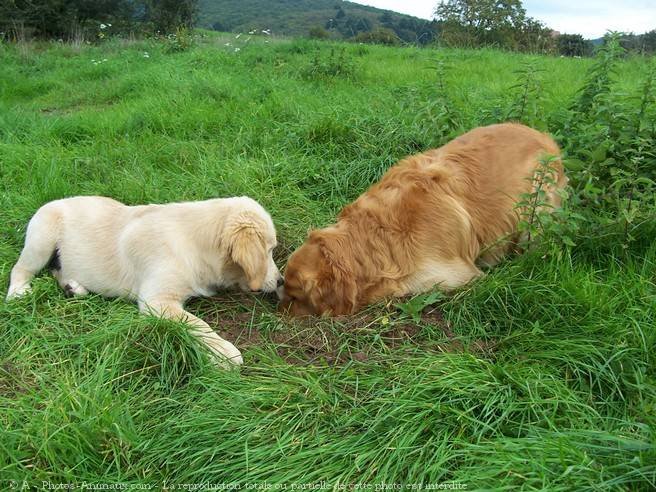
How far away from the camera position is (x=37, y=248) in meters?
3.36

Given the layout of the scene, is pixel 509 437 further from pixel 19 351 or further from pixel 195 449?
pixel 19 351

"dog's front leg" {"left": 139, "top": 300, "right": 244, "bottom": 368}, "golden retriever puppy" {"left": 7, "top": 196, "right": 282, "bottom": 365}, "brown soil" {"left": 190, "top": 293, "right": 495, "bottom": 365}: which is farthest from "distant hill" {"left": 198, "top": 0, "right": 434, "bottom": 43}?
"dog's front leg" {"left": 139, "top": 300, "right": 244, "bottom": 368}

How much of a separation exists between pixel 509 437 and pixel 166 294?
198cm

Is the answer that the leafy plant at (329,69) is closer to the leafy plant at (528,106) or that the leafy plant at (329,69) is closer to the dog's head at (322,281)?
the leafy plant at (528,106)

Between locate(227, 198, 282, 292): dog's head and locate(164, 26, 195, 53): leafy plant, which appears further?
locate(164, 26, 195, 53): leafy plant

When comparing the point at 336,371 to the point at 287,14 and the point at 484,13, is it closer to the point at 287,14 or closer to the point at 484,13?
the point at 484,13

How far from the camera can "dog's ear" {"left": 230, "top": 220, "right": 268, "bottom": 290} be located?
302 cm

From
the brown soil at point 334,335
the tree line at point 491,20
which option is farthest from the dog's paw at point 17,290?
the tree line at point 491,20

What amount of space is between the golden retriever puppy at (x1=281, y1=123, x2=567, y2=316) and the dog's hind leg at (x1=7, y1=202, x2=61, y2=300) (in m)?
1.59

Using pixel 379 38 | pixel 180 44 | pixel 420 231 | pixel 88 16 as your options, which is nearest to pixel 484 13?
pixel 379 38

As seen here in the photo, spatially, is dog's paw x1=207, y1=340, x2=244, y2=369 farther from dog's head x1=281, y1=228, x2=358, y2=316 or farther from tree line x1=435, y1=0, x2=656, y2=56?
tree line x1=435, y1=0, x2=656, y2=56

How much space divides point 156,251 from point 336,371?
52.8 inches

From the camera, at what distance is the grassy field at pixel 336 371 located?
6.42 ft

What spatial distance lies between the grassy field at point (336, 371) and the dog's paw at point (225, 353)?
0.07m
